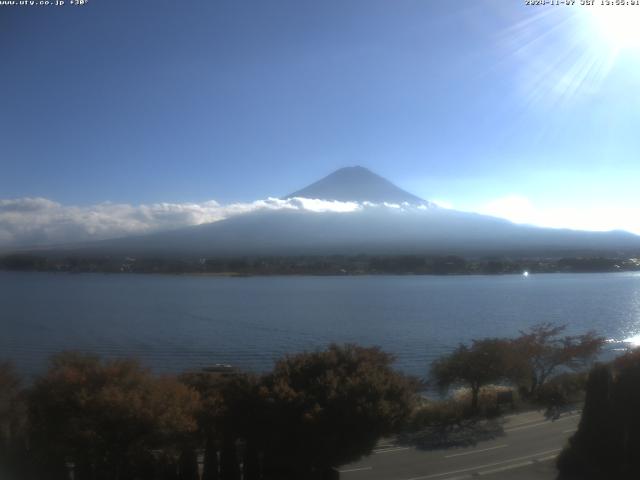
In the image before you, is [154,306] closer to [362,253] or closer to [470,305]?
[470,305]

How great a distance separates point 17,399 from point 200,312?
18.4 metres

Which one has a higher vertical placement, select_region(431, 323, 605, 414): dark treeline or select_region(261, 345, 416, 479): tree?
select_region(261, 345, 416, 479): tree

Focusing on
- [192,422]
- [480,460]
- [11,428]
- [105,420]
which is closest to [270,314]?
[480,460]

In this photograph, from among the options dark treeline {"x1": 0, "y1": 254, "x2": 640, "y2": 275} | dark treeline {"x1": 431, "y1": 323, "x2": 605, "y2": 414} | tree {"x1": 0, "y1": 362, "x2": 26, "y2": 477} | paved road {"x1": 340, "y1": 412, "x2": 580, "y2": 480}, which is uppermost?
dark treeline {"x1": 0, "y1": 254, "x2": 640, "y2": 275}

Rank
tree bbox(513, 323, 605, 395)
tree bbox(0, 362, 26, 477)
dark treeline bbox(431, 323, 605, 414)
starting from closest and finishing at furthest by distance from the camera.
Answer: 1. tree bbox(0, 362, 26, 477)
2. dark treeline bbox(431, 323, 605, 414)
3. tree bbox(513, 323, 605, 395)

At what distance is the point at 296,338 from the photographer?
1780 centimetres

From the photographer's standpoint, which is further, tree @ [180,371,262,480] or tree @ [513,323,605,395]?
tree @ [513,323,605,395]

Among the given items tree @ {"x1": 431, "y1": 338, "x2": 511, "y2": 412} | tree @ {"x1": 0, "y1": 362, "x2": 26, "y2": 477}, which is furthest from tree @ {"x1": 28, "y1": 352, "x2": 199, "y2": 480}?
tree @ {"x1": 431, "y1": 338, "x2": 511, "y2": 412}

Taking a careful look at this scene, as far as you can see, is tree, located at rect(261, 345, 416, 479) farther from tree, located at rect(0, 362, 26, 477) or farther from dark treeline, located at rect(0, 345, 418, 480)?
tree, located at rect(0, 362, 26, 477)

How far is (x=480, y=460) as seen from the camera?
7.46 m

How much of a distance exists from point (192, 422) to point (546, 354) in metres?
8.99

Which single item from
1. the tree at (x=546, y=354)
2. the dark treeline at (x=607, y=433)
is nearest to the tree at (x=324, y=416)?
the dark treeline at (x=607, y=433)

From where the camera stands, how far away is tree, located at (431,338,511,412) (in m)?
11.3

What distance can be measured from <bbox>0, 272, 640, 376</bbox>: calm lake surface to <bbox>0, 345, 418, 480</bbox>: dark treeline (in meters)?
6.26
